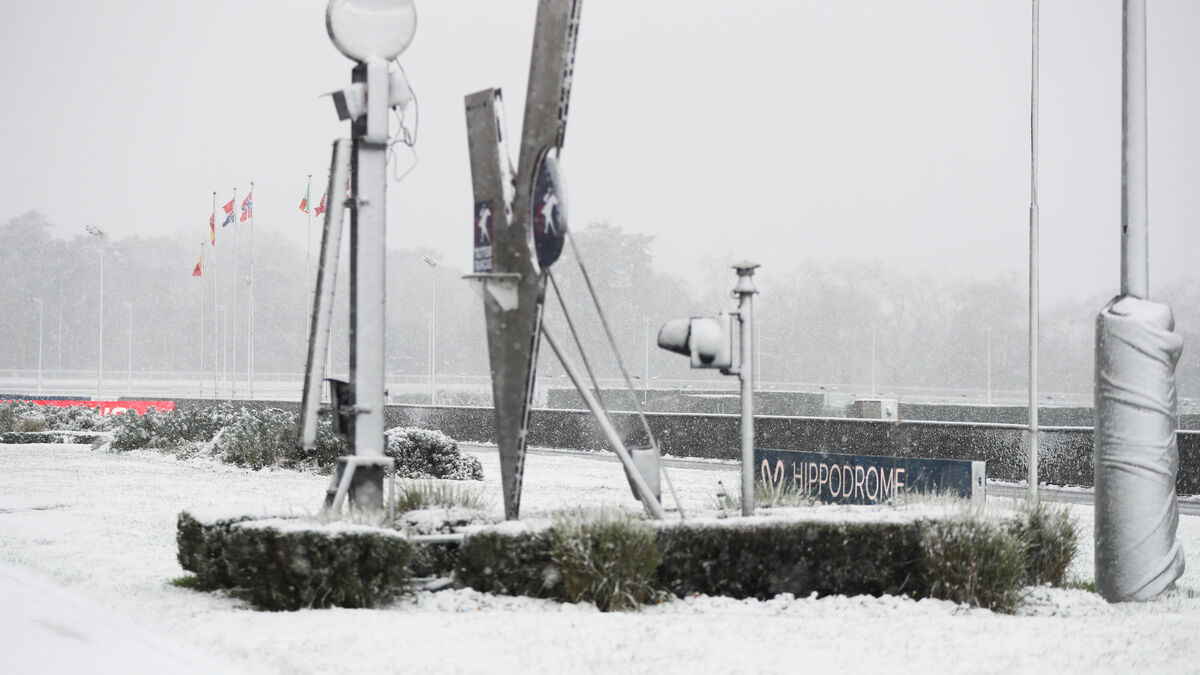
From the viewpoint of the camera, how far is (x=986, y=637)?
8.01m

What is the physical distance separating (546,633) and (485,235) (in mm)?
3724

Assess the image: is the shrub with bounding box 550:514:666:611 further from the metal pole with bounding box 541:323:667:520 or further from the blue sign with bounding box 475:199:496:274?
the blue sign with bounding box 475:199:496:274

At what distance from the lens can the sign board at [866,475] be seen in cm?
1361

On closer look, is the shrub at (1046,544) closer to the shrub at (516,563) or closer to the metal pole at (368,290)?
the shrub at (516,563)

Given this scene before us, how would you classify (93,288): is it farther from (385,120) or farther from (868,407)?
(385,120)

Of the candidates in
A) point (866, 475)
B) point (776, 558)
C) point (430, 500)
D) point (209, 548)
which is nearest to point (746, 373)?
point (776, 558)

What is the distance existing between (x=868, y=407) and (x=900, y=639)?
3522 cm

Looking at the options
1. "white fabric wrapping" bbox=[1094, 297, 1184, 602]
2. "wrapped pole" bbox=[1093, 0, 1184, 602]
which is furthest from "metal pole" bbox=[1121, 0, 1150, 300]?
"white fabric wrapping" bbox=[1094, 297, 1184, 602]

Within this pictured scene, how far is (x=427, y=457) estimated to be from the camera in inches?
910

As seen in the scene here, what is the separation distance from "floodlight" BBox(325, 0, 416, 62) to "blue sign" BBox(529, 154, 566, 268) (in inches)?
62.6

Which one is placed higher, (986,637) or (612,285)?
(612,285)

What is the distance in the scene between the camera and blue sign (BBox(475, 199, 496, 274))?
1043cm

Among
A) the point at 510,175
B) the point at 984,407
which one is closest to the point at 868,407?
the point at 984,407

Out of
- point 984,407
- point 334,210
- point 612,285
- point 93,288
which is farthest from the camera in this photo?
point 93,288
